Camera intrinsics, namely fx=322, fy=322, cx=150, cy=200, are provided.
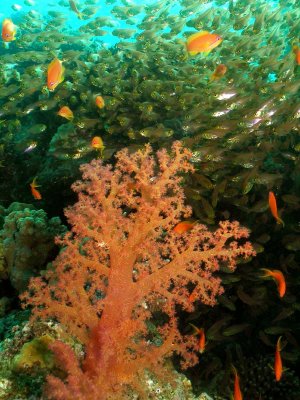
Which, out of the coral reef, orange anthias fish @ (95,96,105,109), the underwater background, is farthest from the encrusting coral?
orange anthias fish @ (95,96,105,109)

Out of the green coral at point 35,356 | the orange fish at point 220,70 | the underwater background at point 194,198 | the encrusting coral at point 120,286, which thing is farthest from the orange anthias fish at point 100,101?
the green coral at point 35,356

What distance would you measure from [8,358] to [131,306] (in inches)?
44.9

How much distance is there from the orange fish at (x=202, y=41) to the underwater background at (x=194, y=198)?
0.02m

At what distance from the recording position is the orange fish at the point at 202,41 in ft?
18.3

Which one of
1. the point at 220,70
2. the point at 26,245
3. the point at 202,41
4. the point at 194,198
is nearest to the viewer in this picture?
the point at 26,245

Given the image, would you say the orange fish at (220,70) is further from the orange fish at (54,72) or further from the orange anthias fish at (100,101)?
the orange fish at (54,72)

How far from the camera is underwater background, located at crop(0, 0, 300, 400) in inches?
117

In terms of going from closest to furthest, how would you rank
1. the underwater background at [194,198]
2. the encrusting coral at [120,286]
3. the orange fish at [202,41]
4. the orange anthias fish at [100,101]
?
1. the encrusting coral at [120,286]
2. the underwater background at [194,198]
3. the orange fish at [202,41]
4. the orange anthias fish at [100,101]

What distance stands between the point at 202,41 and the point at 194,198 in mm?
2747

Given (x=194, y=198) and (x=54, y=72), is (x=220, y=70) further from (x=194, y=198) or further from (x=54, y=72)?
(x=54, y=72)

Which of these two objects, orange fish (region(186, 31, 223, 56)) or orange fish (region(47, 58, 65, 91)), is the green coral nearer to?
orange fish (region(47, 58, 65, 91))

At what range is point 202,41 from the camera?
5.60m

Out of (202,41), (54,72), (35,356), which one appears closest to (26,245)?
(35,356)

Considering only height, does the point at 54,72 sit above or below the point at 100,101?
above
